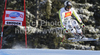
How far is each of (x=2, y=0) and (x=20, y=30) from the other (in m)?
3.51

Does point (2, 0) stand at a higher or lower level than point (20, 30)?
higher

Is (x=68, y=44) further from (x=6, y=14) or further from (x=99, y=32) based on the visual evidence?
(x=6, y=14)

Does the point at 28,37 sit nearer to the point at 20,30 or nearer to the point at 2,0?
the point at 20,30

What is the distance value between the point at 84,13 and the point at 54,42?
9.47 ft

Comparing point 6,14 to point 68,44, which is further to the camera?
point 68,44

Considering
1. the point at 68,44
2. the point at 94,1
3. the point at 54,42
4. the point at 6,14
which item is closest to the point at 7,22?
the point at 6,14

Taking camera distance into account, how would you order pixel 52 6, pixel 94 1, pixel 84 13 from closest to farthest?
pixel 84 13 < pixel 52 6 < pixel 94 1

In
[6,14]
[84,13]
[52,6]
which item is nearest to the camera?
[6,14]

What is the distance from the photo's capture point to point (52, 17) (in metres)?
11.9

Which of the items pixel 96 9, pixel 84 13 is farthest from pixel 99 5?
pixel 84 13

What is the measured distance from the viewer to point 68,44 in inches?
438

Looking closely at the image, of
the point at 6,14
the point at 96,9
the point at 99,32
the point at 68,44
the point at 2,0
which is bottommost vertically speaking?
the point at 68,44

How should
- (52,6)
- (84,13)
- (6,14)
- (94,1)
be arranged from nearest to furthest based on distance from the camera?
(6,14) → (84,13) → (52,6) → (94,1)

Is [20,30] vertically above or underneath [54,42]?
above
